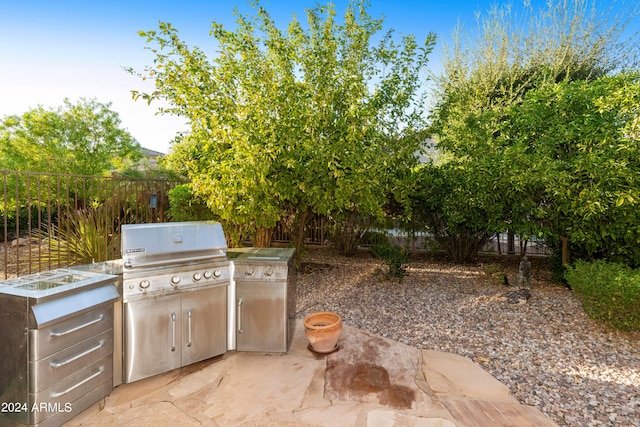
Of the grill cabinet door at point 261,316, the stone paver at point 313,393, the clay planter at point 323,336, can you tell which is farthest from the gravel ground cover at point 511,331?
the grill cabinet door at point 261,316

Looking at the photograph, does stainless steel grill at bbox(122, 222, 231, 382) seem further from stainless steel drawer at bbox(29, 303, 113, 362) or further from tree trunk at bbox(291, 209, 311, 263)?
tree trunk at bbox(291, 209, 311, 263)

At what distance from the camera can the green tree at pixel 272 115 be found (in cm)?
418

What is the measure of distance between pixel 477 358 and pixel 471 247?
4240 mm

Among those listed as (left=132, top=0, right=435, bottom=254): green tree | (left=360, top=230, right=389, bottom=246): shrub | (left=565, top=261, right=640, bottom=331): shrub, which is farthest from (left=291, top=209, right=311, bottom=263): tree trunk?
(left=565, top=261, right=640, bottom=331): shrub

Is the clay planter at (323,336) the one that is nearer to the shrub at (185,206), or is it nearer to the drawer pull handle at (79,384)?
the drawer pull handle at (79,384)

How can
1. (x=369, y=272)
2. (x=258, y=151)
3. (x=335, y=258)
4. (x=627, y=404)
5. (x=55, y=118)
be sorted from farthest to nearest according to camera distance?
(x=55, y=118)
(x=335, y=258)
(x=369, y=272)
(x=258, y=151)
(x=627, y=404)

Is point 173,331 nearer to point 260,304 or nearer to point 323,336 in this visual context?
point 260,304

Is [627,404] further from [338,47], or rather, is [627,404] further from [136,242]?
[338,47]

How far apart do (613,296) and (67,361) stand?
183 inches

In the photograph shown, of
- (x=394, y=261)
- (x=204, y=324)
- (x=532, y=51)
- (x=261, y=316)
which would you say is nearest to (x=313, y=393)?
(x=261, y=316)

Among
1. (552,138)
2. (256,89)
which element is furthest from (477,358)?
(256,89)

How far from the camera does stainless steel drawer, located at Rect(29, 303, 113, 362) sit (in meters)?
1.87

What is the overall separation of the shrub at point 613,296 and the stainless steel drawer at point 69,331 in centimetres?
447

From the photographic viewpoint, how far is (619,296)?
10.8 feet
